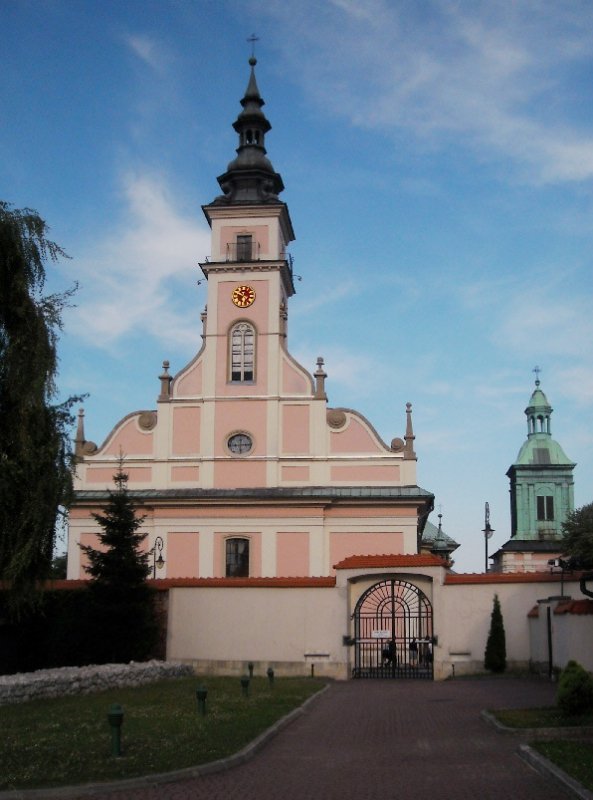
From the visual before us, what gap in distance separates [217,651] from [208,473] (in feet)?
50.3

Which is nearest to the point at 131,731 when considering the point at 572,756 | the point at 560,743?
the point at 560,743

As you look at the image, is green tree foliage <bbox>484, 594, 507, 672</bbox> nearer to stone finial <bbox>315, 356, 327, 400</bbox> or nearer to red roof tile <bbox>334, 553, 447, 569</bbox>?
red roof tile <bbox>334, 553, 447, 569</bbox>

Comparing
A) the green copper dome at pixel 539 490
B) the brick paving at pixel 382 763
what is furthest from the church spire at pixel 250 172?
the green copper dome at pixel 539 490

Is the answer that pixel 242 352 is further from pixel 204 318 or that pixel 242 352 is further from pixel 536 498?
pixel 536 498

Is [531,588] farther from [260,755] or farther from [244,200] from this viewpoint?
[244,200]

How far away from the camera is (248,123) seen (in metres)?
50.8

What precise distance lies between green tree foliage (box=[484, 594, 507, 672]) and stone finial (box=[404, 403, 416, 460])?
15414 millimetres

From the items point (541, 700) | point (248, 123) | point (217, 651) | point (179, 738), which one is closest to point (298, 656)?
point (217, 651)

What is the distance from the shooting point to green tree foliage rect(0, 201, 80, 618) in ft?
66.5

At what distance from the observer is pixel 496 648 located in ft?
93.5

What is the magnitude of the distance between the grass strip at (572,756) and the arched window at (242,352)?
3275cm

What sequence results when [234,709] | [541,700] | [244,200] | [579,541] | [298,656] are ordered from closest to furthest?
[234,709] → [541,700] → [579,541] → [298,656] → [244,200]

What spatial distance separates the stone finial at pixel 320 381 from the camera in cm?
4453

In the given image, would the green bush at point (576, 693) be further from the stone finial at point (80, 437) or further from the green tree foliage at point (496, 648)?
the stone finial at point (80, 437)
